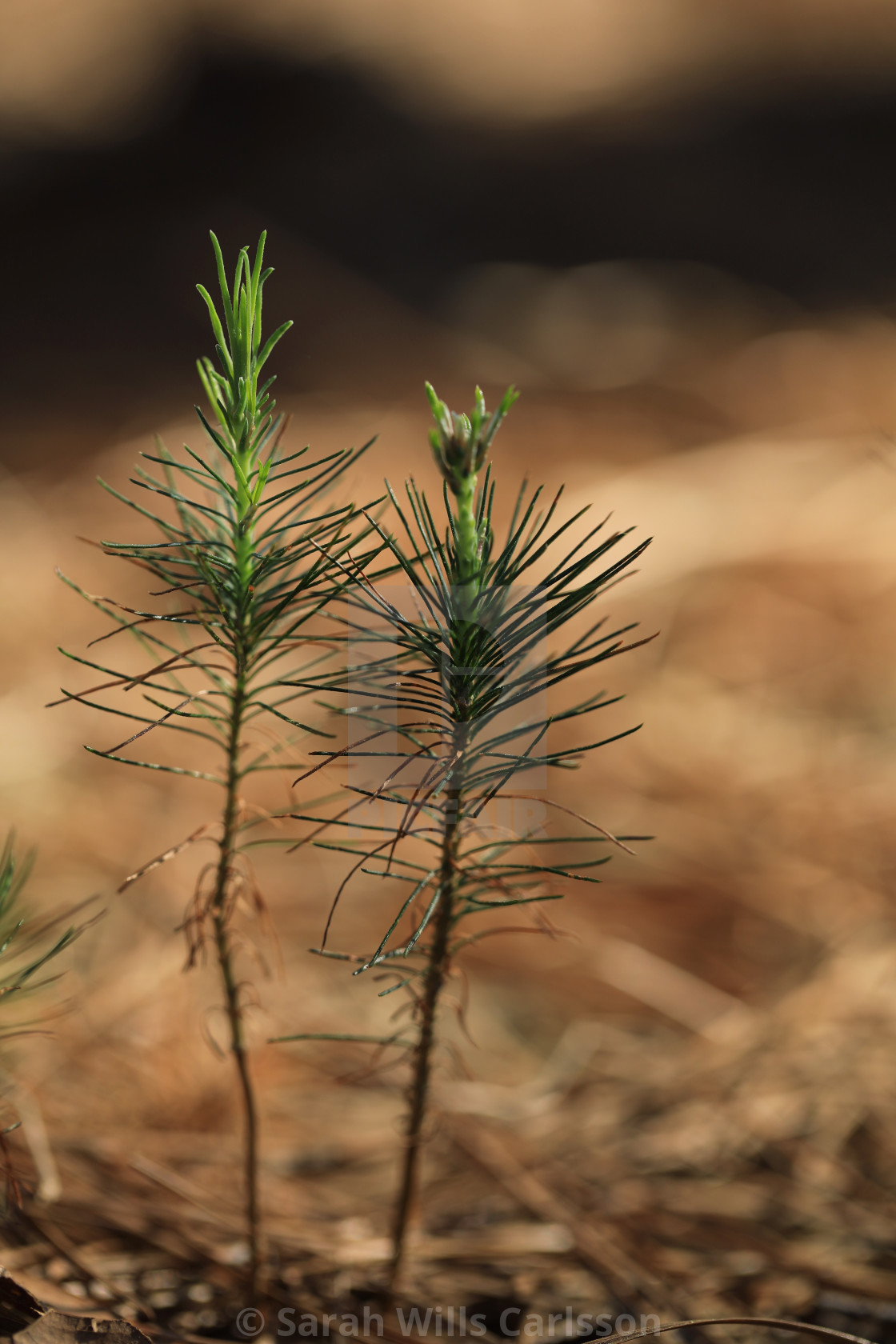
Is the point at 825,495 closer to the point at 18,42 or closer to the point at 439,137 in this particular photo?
the point at 439,137

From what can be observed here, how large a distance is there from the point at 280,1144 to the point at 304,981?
0.26 metres

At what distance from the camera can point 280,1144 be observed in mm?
813

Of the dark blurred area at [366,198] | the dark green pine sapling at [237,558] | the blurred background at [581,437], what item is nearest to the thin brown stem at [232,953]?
the dark green pine sapling at [237,558]

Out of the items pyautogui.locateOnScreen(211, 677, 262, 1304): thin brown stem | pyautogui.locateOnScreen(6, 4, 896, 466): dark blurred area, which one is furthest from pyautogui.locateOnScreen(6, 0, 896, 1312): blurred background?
pyautogui.locateOnScreen(211, 677, 262, 1304): thin brown stem

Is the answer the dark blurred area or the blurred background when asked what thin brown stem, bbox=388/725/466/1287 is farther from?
the dark blurred area

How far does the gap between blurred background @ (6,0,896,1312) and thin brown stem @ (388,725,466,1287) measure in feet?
0.24

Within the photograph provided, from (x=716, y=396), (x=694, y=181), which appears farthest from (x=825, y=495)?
(x=694, y=181)

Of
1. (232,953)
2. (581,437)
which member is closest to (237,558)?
(232,953)

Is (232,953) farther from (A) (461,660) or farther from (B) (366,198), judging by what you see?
(B) (366,198)

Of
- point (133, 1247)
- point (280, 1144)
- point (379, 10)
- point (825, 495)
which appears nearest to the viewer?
point (133, 1247)

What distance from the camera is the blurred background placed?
855 mm

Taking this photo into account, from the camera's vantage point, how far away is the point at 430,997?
0.47 m

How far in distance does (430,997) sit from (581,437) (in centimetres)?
193

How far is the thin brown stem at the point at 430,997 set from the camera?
1.41 feet
